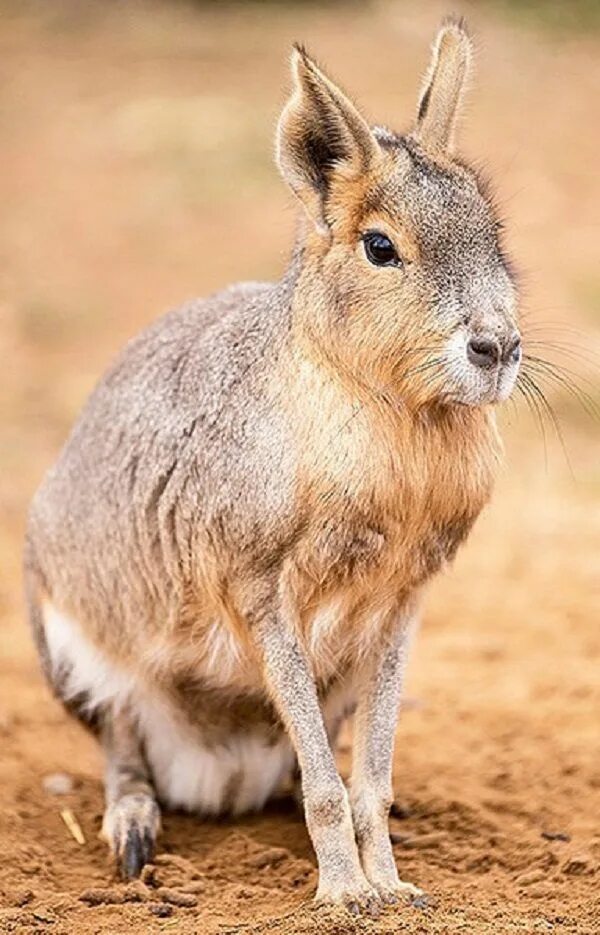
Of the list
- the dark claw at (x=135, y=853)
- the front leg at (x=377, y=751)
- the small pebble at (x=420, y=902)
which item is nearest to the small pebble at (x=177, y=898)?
the dark claw at (x=135, y=853)

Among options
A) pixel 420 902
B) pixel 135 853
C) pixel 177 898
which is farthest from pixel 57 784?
pixel 420 902

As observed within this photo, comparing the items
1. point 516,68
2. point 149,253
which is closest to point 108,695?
point 149,253

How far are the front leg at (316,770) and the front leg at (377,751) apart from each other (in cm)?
9

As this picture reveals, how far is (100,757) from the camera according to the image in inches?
237

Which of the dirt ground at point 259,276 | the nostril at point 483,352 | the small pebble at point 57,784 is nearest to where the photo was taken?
the nostril at point 483,352

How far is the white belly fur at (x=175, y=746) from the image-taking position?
17.1 ft

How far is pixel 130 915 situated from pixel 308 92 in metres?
2.00

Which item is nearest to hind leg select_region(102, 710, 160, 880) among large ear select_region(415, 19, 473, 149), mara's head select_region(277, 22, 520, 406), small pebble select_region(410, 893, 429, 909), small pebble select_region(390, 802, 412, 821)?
small pebble select_region(390, 802, 412, 821)

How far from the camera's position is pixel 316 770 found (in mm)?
4402

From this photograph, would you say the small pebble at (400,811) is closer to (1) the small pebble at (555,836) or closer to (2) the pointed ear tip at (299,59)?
(1) the small pebble at (555,836)

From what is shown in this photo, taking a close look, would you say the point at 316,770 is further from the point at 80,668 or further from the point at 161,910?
the point at 80,668

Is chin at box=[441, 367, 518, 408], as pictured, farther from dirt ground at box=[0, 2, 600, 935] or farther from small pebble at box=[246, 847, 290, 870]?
small pebble at box=[246, 847, 290, 870]

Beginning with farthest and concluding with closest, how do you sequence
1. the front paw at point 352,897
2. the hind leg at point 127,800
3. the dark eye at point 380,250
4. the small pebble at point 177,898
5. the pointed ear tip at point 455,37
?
the hind leg at point 127,800 → the pointed ear tip at point 455,37 → the small pebble at point 177,898 → the front paw at point 352,897 → the dark eye at point 380,250

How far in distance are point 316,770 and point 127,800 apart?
102cm
